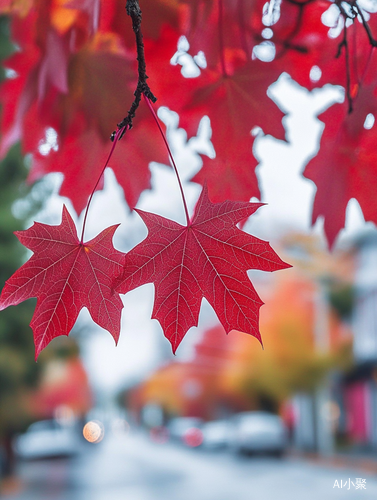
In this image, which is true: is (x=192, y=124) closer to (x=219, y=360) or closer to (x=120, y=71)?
(x=120, y=71)

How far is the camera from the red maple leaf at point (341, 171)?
89 cm

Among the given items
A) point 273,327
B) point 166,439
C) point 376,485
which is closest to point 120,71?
point 376,485

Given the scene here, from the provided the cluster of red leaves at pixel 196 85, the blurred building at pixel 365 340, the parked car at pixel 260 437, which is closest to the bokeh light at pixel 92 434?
the blurred building at pixel 365 340

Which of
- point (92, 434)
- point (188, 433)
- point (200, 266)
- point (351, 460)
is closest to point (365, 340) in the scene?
point (351, 460)

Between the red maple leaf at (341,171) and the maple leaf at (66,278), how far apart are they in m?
0.42

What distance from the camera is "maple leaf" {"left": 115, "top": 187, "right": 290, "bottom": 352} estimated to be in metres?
0.60

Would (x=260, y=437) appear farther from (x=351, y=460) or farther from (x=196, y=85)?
(x=196, y=85)

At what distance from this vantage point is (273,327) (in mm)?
17609

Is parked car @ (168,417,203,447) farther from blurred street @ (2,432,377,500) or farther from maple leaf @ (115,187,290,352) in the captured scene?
maple leaf @ (115,187,290,352)

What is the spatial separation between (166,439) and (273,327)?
16151mm

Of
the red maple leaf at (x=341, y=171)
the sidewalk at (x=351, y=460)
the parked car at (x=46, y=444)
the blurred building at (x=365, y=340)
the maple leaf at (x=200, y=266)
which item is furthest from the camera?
the blurred building at (x=365, y=340)

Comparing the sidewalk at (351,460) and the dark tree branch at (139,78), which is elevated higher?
the dark tree branch at (139,78)

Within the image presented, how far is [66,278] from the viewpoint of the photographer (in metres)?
0.62

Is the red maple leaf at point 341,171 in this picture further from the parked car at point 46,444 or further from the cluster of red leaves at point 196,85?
→ the parked car at point 46,444
